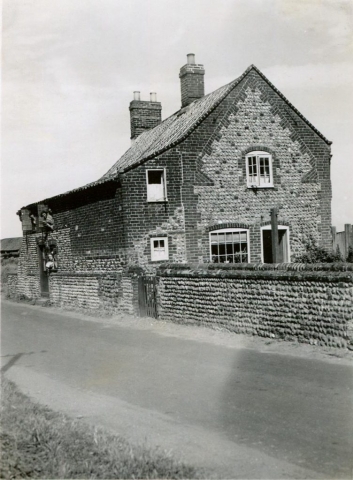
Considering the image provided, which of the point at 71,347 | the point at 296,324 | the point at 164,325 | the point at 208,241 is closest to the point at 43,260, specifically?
the point at 208,241

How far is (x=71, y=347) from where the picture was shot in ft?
41.0

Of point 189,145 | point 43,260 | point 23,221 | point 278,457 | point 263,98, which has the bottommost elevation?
point 278,457

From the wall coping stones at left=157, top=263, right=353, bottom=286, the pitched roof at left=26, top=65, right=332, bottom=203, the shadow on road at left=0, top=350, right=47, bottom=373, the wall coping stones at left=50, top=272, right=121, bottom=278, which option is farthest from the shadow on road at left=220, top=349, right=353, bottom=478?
the pitched roof at left=26, top=65, right=332, bottom=203

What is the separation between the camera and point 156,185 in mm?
19375

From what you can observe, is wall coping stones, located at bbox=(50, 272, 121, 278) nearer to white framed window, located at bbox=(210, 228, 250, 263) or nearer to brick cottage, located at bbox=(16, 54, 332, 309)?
brick cottage, located at bbox=(16, 54, 332, 309)

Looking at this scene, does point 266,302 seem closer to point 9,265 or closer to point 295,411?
point 295,411

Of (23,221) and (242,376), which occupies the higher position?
(23,221)

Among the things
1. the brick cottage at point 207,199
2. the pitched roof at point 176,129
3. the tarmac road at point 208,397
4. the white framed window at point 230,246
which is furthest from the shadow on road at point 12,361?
the white framed window at point 230,246

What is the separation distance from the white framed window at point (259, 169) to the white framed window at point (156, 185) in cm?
351

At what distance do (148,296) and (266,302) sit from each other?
5370 mm

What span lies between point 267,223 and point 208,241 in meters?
2.65

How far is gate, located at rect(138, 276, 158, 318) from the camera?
54.5 ft

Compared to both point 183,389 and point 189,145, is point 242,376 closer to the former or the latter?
point 183,389

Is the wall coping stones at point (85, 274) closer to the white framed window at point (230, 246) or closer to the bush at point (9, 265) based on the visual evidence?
the white framed window at point (230, 246)
